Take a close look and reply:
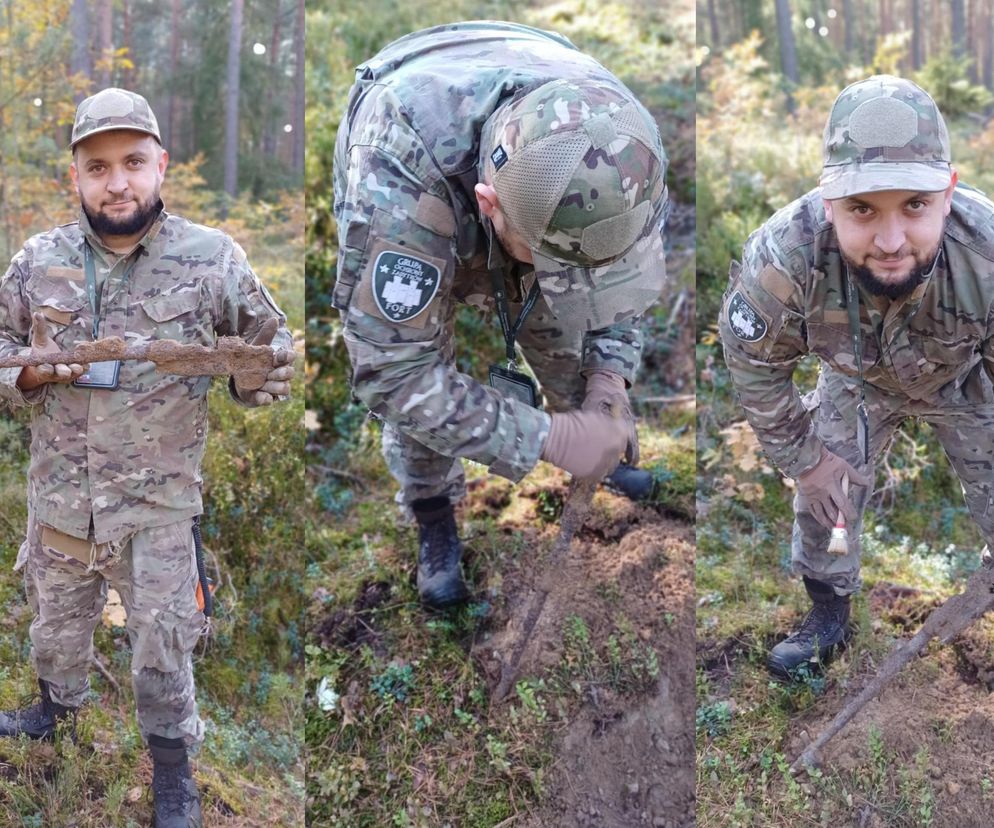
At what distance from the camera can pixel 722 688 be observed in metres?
3.46

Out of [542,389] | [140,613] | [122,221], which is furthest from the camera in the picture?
[542,389]

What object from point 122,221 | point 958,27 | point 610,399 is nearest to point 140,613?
point 122,221

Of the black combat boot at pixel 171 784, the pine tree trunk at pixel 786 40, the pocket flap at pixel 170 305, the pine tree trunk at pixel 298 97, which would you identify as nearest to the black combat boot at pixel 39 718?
the black combat boot at pixel 171 784

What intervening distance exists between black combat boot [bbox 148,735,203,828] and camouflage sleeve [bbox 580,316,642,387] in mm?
1970

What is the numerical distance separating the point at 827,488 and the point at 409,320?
1661 mm

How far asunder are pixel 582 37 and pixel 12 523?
6.88 meters

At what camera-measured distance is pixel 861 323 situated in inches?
116

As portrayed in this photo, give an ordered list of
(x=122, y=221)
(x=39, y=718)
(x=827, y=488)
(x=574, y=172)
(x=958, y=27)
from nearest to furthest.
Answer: (x=574, y=172)
(x=122, y=221)
(x=39, y=718)
(x=827, y=488)
(x=958, y=27)

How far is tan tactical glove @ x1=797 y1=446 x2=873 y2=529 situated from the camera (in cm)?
318

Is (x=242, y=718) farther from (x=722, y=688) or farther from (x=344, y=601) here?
(x=722, y=688)

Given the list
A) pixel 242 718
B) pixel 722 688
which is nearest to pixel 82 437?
pixel 242 718

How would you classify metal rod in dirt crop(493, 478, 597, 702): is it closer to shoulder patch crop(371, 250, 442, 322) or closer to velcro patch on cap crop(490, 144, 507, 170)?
shoulder patch crop(371, 250, 442, 322)

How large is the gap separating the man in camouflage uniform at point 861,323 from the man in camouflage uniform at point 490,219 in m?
0.50

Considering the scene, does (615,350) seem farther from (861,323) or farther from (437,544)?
(437,544)
